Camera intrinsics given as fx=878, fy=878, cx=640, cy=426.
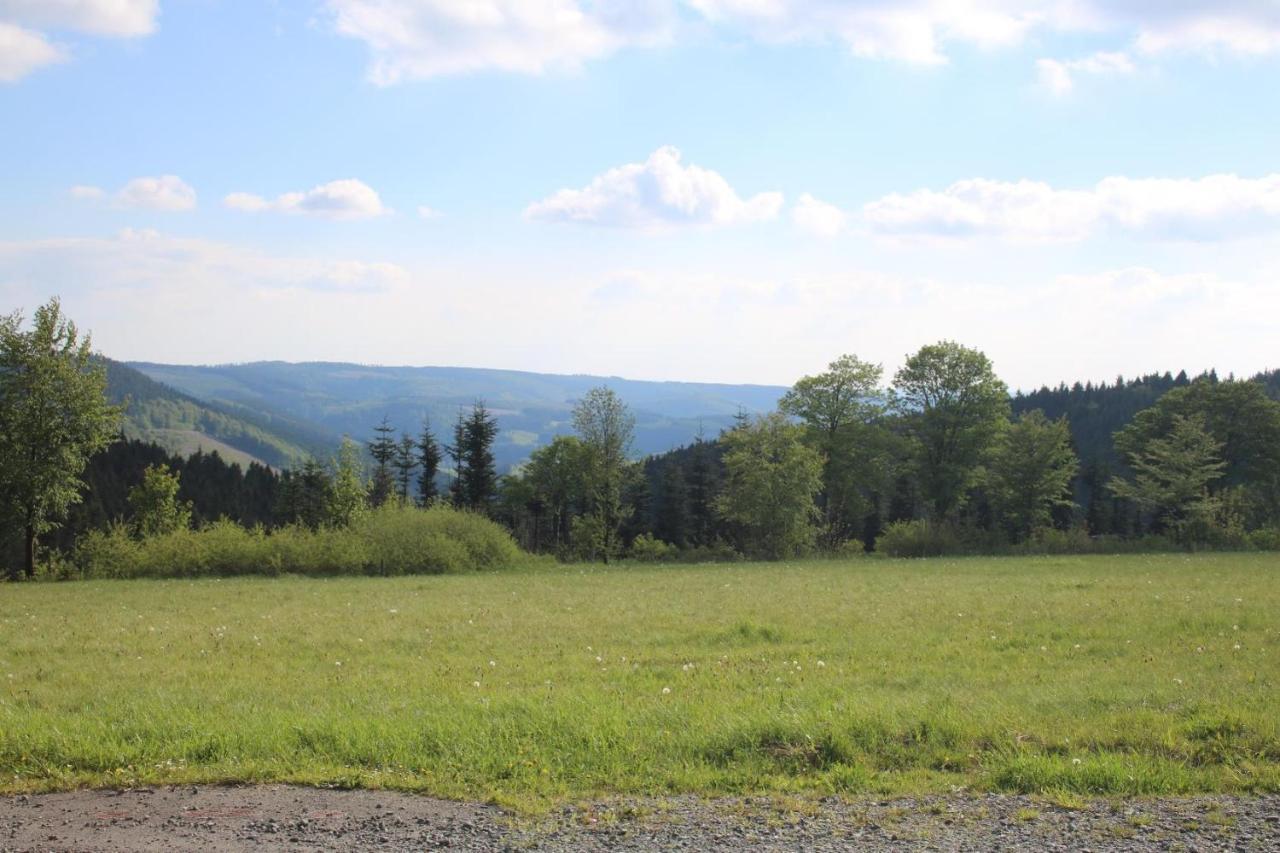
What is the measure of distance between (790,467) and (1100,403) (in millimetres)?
112466

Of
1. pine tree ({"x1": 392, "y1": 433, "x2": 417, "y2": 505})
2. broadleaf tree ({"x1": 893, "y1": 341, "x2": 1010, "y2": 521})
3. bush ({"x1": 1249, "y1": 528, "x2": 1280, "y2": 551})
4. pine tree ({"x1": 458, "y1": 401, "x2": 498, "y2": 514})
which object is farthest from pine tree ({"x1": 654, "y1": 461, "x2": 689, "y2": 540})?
bush ({"x1": 1249, "y1": 528, "x2": 1280, "y2": 551})

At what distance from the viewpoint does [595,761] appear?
29.7 ft

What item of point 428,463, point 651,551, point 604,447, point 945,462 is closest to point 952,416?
point 945,462

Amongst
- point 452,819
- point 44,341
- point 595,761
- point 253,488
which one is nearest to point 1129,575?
point 595,761

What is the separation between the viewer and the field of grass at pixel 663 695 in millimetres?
8742

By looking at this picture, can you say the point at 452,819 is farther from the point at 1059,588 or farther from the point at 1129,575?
the point at 1129,575

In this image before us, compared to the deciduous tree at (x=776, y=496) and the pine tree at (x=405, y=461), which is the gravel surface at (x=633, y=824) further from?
the pine tree at (x=405, y=461)

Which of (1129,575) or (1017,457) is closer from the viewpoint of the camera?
(1129,575)

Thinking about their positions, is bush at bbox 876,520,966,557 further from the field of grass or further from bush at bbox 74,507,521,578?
the field of grass

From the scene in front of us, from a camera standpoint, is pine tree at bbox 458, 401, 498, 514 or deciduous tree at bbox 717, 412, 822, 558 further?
pine tree at bbox 458, 401, 498, 514

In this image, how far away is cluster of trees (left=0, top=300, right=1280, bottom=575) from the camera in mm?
39375

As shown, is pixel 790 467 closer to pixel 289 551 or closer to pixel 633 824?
pixel 289 551

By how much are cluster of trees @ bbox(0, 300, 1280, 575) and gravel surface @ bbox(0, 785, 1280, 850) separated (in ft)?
123

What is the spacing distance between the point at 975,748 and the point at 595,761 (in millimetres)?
4041
